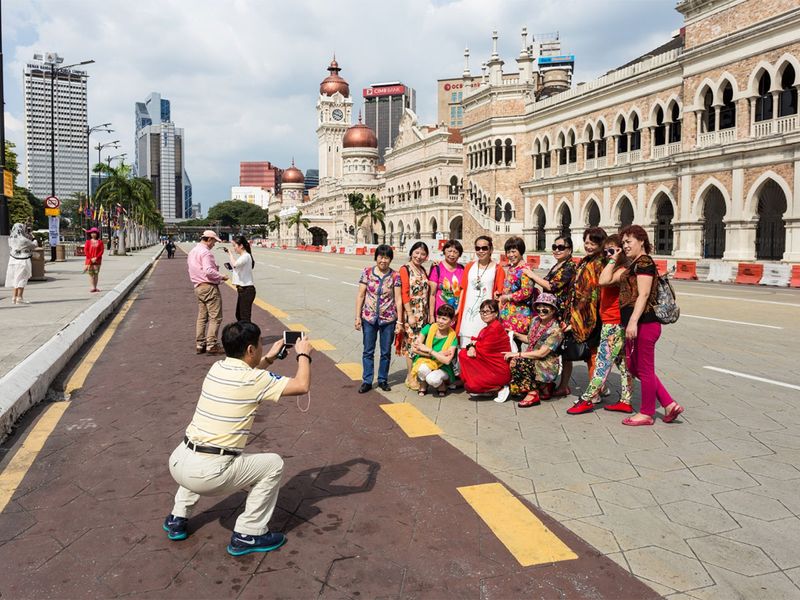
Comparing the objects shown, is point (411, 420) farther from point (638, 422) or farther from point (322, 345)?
point (322, 345)

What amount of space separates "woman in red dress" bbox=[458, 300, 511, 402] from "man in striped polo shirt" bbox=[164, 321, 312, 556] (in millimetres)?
3151

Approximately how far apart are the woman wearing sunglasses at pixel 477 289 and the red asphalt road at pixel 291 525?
144 centimetres

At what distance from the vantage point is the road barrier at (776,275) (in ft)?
73.0

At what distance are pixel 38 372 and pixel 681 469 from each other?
6.22 metres

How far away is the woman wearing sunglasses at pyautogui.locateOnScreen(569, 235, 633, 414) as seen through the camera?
5.68m

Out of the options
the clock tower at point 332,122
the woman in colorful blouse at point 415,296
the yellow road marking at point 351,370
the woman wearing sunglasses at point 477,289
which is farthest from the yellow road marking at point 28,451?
the clock tower at point 332,122

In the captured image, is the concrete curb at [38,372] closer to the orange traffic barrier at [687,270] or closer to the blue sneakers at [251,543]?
the blue sneakers at [251,543]

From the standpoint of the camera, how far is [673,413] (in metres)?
5.63

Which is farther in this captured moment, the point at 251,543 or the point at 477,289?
the point at 477,289

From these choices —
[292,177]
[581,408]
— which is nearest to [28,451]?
[581,408]

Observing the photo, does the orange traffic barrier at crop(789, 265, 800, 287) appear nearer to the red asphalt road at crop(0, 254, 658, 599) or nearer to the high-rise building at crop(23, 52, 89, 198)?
the red asphalt road at crop(0, 254, 658, 599)

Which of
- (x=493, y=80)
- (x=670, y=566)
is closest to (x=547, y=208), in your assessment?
(x=493, y=80)

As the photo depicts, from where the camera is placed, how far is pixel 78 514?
12.8ft

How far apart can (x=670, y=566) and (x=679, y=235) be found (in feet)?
104
